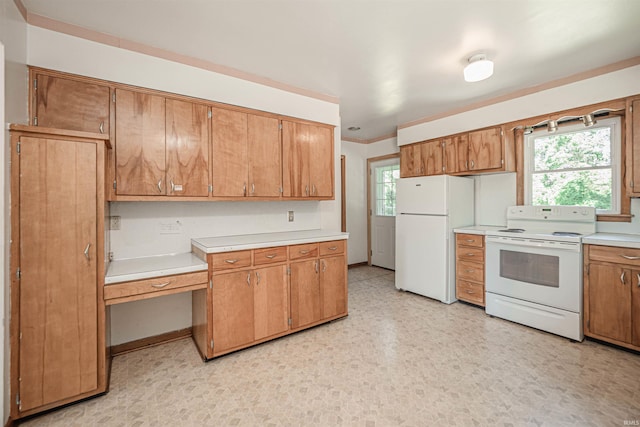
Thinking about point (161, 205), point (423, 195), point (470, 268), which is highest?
point (423, 195)

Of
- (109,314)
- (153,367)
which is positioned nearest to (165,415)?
(153,367)

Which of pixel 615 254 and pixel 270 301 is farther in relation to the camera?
pixel 270 301

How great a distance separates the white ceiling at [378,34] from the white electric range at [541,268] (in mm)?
1535

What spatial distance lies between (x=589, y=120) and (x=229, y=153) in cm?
362

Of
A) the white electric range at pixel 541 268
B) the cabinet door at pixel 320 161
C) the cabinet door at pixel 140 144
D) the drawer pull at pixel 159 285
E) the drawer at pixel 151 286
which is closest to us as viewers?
the drawer at pixel 151 286

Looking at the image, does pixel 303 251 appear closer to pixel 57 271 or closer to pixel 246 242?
pixel 246 242

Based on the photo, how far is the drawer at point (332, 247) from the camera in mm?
2889

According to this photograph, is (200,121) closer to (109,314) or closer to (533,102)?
(109,314)

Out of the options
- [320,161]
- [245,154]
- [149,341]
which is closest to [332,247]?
[320,161]

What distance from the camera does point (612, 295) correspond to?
2.44 meters

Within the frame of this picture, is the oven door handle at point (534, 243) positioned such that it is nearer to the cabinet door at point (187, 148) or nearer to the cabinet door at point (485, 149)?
the cabinet door at point (485, 149)

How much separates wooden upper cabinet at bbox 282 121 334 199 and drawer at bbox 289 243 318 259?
23.5 inches

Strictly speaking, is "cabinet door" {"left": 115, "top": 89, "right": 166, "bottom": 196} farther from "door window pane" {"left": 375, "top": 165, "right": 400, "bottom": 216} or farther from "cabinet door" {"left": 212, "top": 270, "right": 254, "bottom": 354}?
"door window pane" {"left": 375, "top": 165, "right": 400, "bottom": 216}

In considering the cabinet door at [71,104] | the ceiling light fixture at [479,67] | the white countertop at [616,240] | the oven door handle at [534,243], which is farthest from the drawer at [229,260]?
the white countertop at [616,240]
